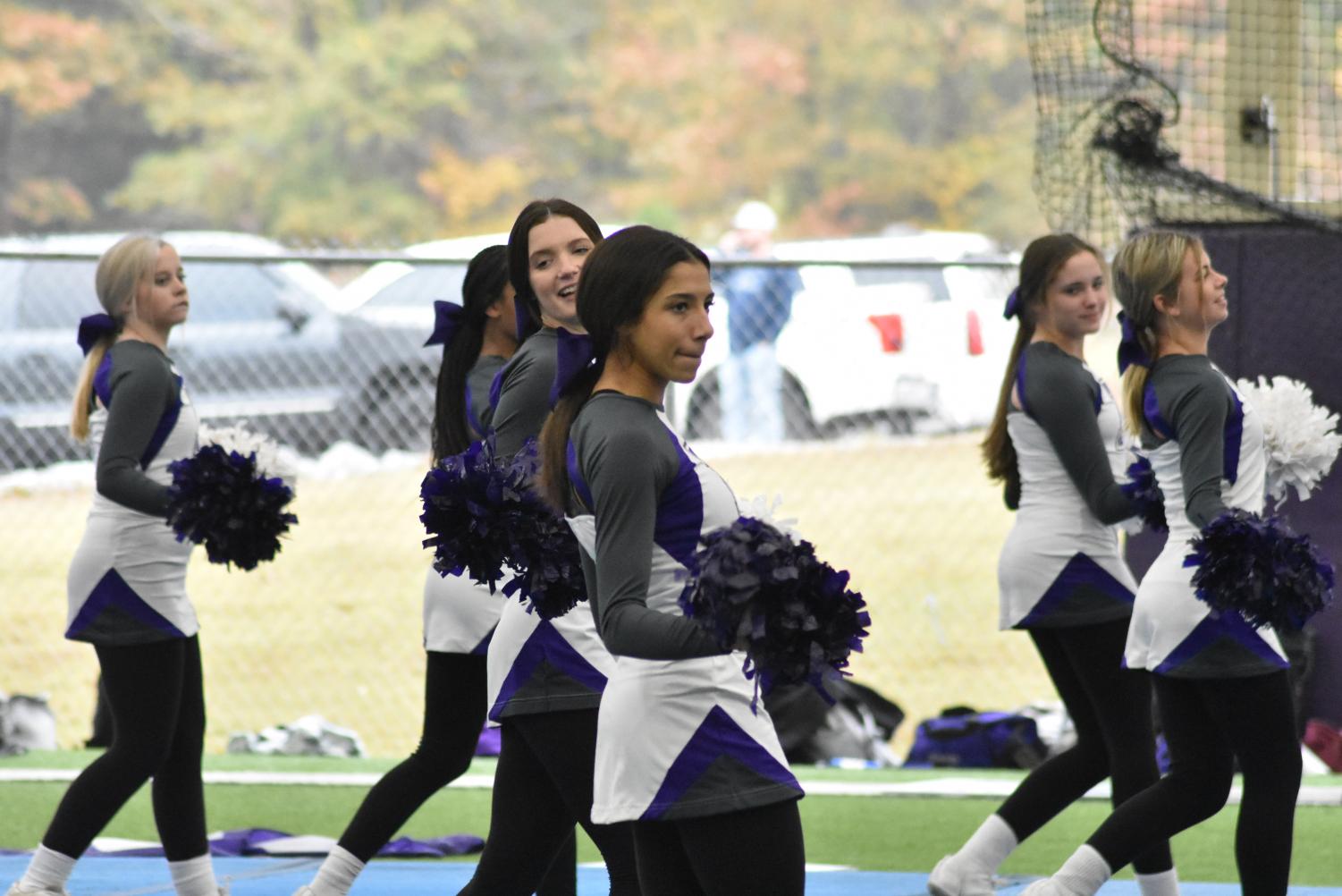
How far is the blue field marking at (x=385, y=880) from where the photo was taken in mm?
5496

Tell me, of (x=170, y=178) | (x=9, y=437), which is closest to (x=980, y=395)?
(x=9, y=437)

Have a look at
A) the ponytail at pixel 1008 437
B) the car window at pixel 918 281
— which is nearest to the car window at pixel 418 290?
the car window at pixel 918 281

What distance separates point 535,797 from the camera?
151 inches

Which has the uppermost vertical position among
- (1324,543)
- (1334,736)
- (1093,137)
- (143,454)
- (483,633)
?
(1093,137)

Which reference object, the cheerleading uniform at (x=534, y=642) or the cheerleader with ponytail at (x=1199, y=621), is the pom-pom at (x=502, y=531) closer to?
the cheerleading uniform at (x=534, y=642)

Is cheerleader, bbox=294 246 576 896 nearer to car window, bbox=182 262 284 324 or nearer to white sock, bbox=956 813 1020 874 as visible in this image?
white sock, bbox=956 813 1020 874

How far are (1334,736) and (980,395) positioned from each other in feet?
17.1

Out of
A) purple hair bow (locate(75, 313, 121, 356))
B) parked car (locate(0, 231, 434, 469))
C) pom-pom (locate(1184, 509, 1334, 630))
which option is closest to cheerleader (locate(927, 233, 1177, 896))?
pom-pom (locate(1184, 509, 1334, 630))

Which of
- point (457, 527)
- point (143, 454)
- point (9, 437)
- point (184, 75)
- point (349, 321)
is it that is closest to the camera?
point (457, 527)

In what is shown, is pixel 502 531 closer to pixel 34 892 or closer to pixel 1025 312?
pixel 34 892

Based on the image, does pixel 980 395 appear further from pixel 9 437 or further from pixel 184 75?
pixel 184 75

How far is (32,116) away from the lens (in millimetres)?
24969

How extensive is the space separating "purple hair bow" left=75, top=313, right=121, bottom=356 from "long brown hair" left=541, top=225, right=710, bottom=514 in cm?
233

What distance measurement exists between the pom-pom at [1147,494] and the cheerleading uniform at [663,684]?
5.99 feet
